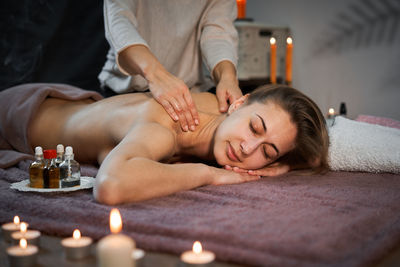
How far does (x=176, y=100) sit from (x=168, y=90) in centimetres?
6

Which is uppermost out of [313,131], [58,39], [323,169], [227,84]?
[58,39]

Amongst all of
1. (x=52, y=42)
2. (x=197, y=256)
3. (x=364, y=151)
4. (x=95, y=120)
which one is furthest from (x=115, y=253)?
(x=52, y=42)

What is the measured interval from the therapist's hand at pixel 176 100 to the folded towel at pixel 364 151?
614mm

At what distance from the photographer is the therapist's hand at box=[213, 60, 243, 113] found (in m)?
2.02

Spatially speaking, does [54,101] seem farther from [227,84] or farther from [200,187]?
[200,187]

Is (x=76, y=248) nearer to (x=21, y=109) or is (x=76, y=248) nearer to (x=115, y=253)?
(x=115, y=253)

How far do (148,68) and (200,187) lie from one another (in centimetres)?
63

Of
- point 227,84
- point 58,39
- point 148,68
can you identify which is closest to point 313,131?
point 227,84

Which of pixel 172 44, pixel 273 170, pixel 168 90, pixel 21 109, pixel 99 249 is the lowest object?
pixel 273 170

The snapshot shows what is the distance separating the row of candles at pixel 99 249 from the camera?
755 mm

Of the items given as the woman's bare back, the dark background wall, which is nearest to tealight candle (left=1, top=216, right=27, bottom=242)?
the woman's bare back

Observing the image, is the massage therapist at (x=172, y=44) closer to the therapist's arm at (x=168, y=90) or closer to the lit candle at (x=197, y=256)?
the therapist's arm at (x=168, y=90)

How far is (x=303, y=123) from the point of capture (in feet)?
5.70

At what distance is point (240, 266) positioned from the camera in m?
0.95
